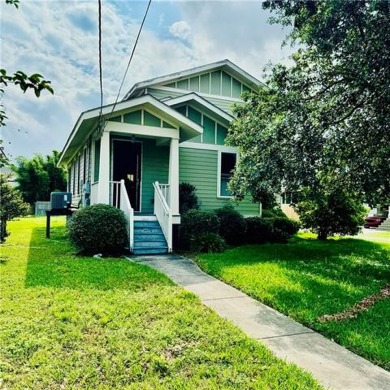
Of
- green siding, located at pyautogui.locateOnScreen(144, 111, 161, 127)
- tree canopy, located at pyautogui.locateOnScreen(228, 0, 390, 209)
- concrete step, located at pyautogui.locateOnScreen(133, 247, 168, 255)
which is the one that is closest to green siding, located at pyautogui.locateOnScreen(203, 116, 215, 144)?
green siding, located at pyautogui.locateOnScreen(144, 111, 161, 127)

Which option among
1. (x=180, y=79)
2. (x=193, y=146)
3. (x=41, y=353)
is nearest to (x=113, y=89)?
(x=193, y=146)

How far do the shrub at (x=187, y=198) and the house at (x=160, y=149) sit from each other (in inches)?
18.0

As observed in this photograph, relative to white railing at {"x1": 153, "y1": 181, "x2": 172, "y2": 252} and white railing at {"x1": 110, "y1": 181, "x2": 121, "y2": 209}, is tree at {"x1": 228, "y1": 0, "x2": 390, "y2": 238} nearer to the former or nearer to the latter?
white railing at {"x1": 153, "y1": 181, "x2": 172, "y2": 252}

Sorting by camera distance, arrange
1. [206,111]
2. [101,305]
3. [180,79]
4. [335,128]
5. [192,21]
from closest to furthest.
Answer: [101,305] → [335,128] → [192,21] → [206,111] → [180,79]

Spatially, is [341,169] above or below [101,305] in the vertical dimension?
above

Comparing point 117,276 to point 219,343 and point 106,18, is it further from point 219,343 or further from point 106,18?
point 106,18

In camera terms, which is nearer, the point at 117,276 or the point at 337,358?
the point at 337,358

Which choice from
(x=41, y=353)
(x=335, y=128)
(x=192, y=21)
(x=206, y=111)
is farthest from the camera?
(x=206, y=111)

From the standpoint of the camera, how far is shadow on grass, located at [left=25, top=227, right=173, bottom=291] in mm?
5723

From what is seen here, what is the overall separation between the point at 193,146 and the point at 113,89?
11.2ft

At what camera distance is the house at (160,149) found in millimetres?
9422

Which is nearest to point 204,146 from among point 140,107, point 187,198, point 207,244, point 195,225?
point 187,198

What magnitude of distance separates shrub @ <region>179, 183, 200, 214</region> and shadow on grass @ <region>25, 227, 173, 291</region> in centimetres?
412

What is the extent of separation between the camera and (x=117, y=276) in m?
6.29
